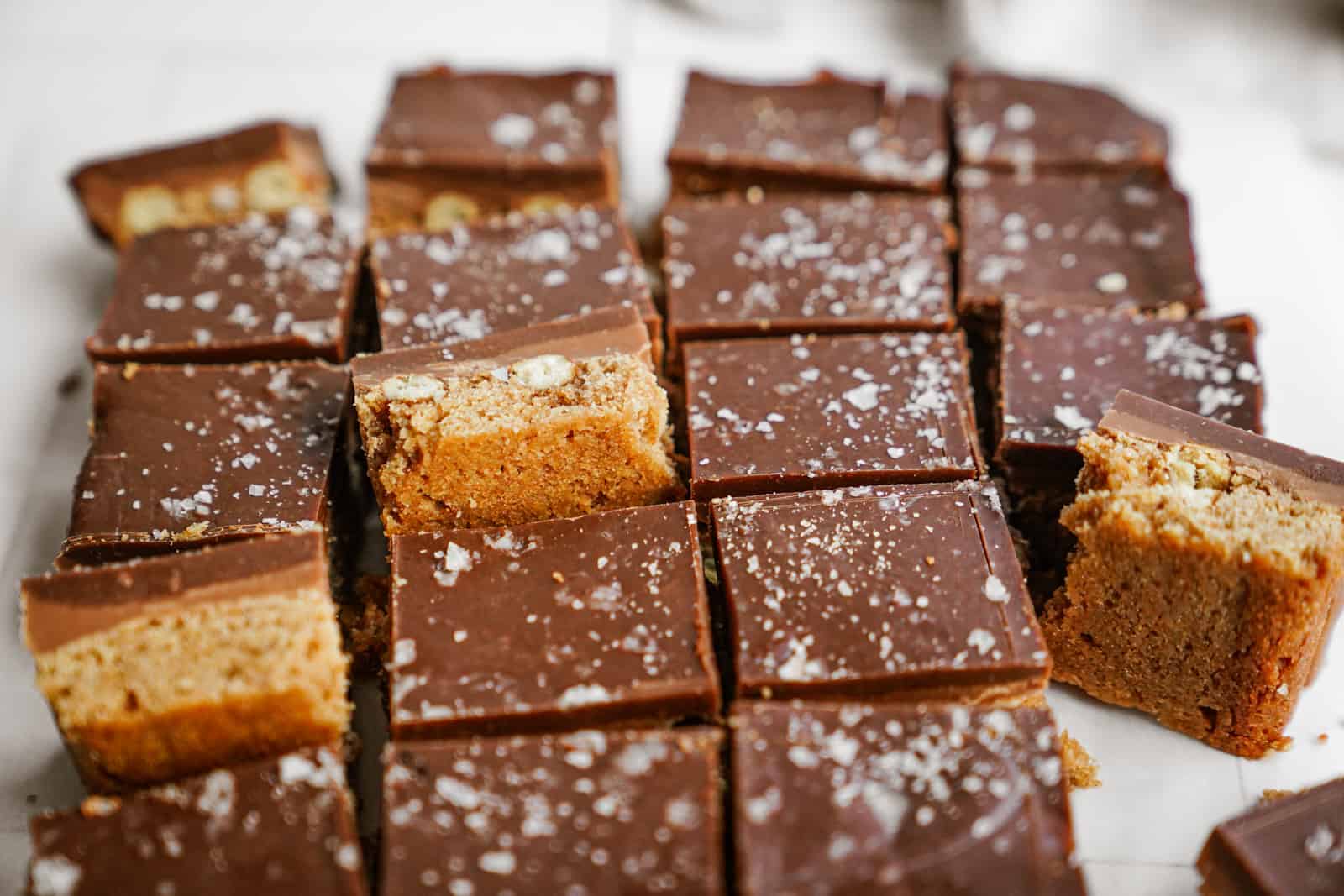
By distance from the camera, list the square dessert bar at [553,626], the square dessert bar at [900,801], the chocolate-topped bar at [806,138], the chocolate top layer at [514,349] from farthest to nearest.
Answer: the chocolate-topped bar at [806,138]
the chocolate top layer at [514,349]
the square dessert bar at [553,626]
the square dessert bar at [900,801]

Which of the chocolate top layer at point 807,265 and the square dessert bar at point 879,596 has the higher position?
the chocolate top layer at point 807,265

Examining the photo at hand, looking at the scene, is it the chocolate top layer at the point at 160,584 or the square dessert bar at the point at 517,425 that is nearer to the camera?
the chocolate top layer at the point at 160,584

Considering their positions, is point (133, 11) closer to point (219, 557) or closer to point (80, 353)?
point (80, 353)

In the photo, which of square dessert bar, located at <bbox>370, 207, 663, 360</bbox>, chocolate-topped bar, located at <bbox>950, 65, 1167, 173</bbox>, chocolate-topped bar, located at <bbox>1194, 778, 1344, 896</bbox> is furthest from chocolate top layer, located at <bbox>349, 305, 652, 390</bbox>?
chocolate-topped bar, located at <bbox>1194, 778, 1344, 896</bbox>

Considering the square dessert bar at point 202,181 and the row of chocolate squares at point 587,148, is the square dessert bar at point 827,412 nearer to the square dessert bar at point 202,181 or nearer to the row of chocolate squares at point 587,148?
the row of chocolate squares at point 587,148

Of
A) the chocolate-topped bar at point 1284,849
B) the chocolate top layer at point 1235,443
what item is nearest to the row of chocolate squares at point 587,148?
the chocolate top layer at point 1235,443

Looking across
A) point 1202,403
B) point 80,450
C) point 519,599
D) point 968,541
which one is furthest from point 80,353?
point 1202,403

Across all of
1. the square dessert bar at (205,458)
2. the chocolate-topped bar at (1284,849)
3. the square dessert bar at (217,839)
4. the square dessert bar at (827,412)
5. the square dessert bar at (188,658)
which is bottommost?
the square dessert bar at (217,839)
